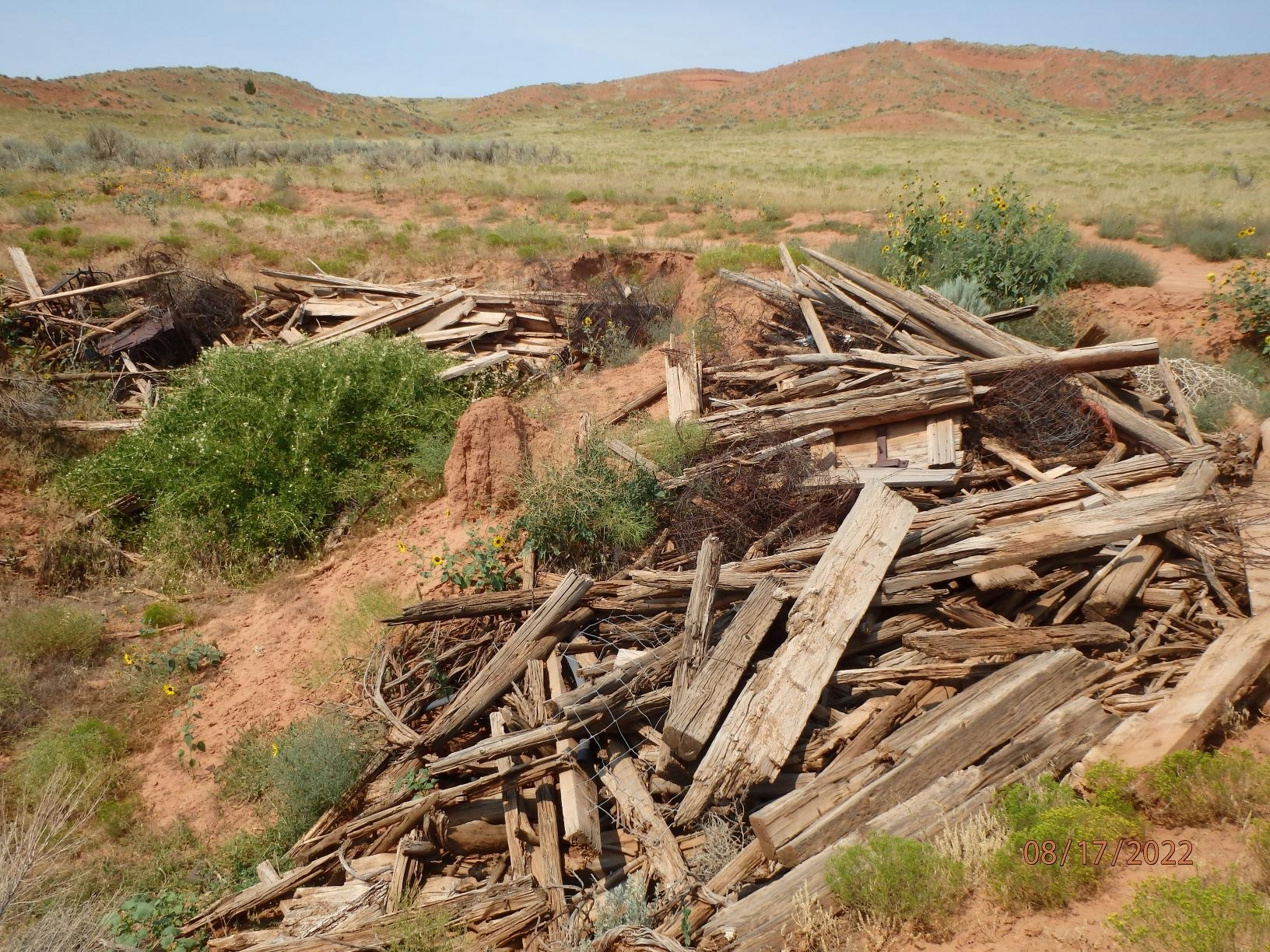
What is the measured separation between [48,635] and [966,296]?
9.92 meters

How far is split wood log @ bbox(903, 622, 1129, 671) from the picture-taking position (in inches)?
153

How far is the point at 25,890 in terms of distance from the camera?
354 centimetres

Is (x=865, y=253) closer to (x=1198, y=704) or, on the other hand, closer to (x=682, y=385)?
(x=682, y=385)

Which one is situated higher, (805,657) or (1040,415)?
(1040,415)

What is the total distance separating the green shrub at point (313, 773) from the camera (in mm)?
4301

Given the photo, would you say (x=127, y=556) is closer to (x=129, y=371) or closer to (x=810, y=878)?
(x=129, y=371)

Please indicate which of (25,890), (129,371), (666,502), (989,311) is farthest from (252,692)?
(989,311)

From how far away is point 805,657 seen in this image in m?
3.85

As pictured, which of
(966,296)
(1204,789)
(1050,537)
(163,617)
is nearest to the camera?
(1204,789)

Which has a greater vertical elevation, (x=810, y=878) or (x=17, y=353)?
(x=17, y=353)

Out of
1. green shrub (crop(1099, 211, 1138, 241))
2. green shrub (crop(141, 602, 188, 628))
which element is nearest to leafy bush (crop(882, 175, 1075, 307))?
green shrub (crop(1099, 211, 1138, 241))

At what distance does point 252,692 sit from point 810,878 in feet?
15.7

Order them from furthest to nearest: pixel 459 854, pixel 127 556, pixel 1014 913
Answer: pixel 127 556 → pixel 459 854 → pixel 1014 913

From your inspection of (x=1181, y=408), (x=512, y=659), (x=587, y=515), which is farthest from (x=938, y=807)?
(x=1181, y=408)
